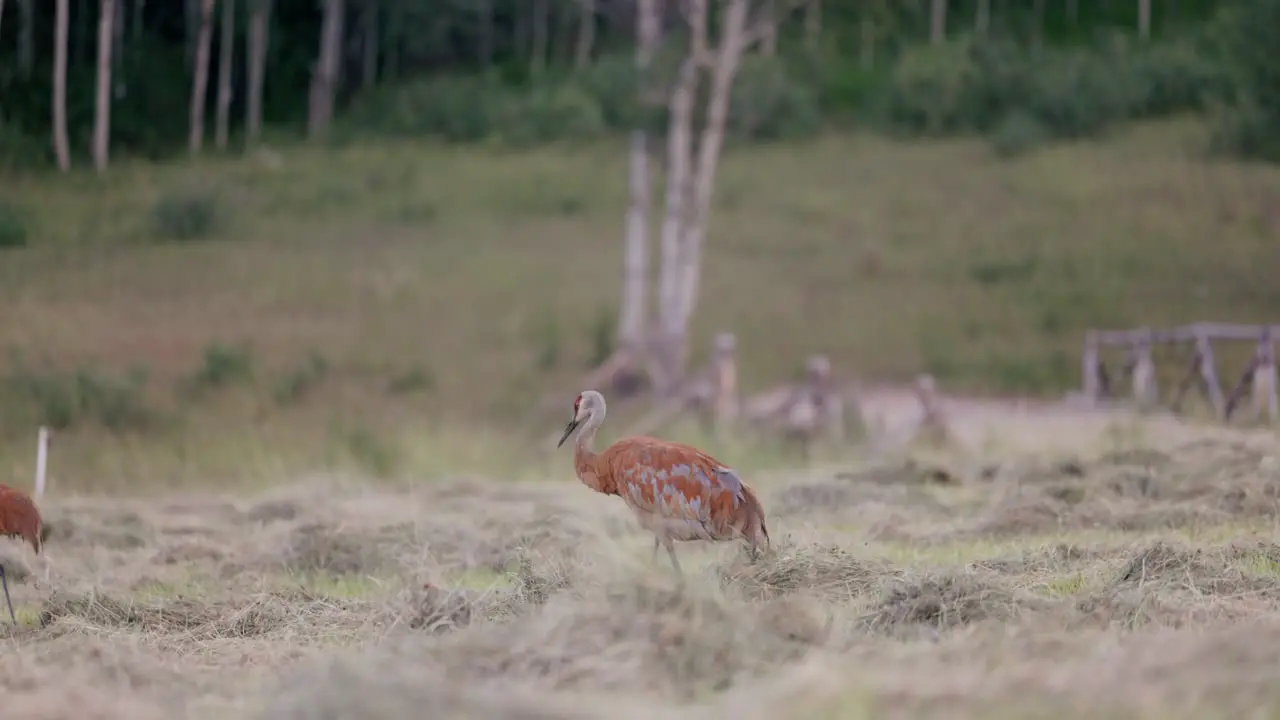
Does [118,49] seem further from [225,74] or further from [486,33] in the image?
[486,33]

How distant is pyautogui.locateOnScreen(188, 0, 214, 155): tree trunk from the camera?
18.7m

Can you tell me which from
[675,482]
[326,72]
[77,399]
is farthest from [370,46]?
[675,482]

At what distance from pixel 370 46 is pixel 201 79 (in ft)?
15.1

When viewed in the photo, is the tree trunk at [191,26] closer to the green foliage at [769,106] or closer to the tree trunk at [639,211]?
the tree trunk at [639,211]

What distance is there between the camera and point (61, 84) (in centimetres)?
1569

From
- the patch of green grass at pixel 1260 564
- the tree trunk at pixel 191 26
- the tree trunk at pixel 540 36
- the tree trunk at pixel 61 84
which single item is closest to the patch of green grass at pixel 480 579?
the patch of green grass at pixel 1260 564

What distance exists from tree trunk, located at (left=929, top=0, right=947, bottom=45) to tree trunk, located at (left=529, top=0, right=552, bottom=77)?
31.1ft

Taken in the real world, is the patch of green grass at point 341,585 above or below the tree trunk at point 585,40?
below

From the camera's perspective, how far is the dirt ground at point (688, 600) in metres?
3.69

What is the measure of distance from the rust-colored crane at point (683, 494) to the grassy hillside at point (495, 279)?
22.7 ft

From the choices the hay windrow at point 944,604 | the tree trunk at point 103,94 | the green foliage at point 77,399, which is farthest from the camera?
the tree trunk at point 103,94

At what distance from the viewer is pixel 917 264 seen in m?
24.5

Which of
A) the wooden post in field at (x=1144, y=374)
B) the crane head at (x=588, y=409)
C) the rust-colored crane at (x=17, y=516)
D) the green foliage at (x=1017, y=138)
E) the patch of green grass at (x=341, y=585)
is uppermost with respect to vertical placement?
the green foliage at (x=1017, y=138)

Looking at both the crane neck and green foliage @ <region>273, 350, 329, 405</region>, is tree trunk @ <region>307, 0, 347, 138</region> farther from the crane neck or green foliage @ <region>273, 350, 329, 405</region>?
the crane neck
